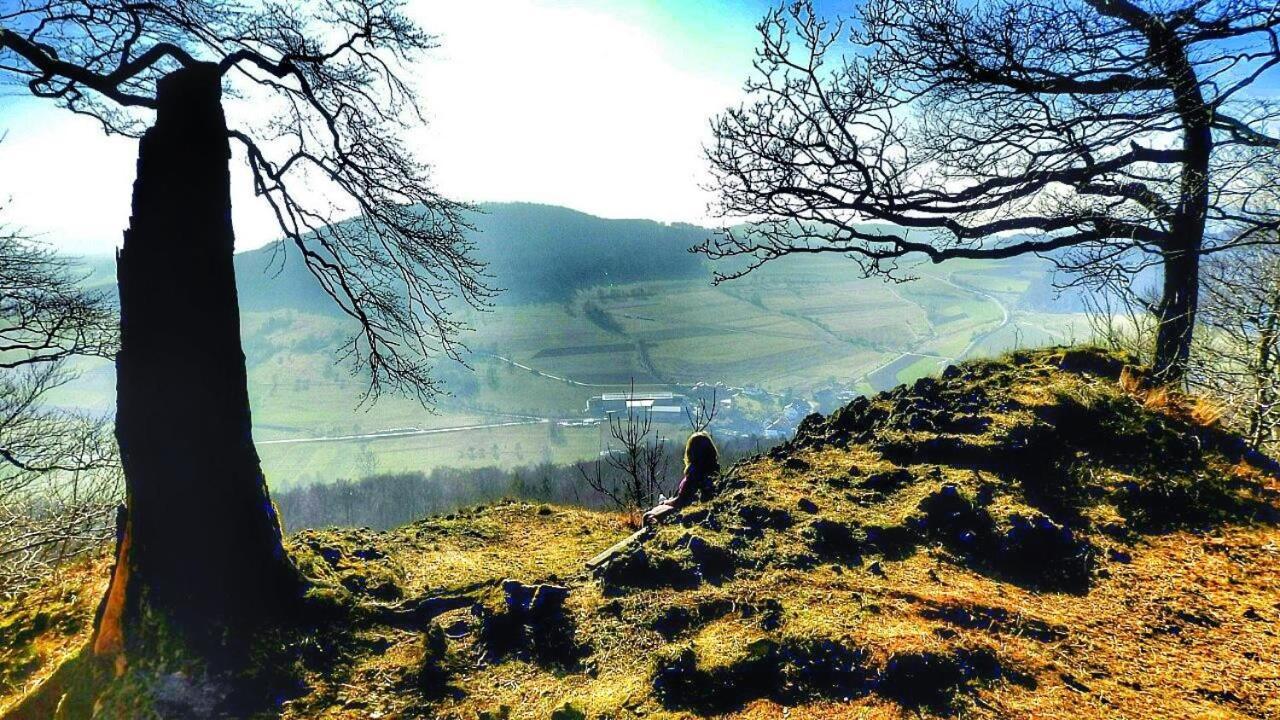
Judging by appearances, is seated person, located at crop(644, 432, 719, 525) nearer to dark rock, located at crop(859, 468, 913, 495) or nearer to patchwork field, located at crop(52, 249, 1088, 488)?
dark rock, located at crop(859, 468, 913, 495)

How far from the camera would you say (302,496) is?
50.2 metres

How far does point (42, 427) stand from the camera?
43.4 feet

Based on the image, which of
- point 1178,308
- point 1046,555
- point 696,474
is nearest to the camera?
point 1046,555

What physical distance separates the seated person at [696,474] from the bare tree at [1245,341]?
522cm

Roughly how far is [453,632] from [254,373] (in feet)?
409

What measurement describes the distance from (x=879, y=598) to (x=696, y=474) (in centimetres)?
316

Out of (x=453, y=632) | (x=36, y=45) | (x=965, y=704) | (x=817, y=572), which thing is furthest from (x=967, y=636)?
(x=36, y=45)

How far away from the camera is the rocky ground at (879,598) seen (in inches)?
118

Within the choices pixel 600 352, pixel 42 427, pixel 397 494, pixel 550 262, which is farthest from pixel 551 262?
pixel 42 427

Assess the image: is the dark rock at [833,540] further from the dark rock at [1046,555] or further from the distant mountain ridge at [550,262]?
the distant mountain ridge at [550,262]

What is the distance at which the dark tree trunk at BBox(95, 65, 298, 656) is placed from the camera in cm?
387

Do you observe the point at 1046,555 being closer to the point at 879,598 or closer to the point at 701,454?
the point at 879,598

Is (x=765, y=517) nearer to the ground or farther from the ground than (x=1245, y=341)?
nearer to the ground

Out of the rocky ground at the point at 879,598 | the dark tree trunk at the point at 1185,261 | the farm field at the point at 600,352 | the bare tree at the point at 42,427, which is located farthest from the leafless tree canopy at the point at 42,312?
the farm field at the point at 600,352
